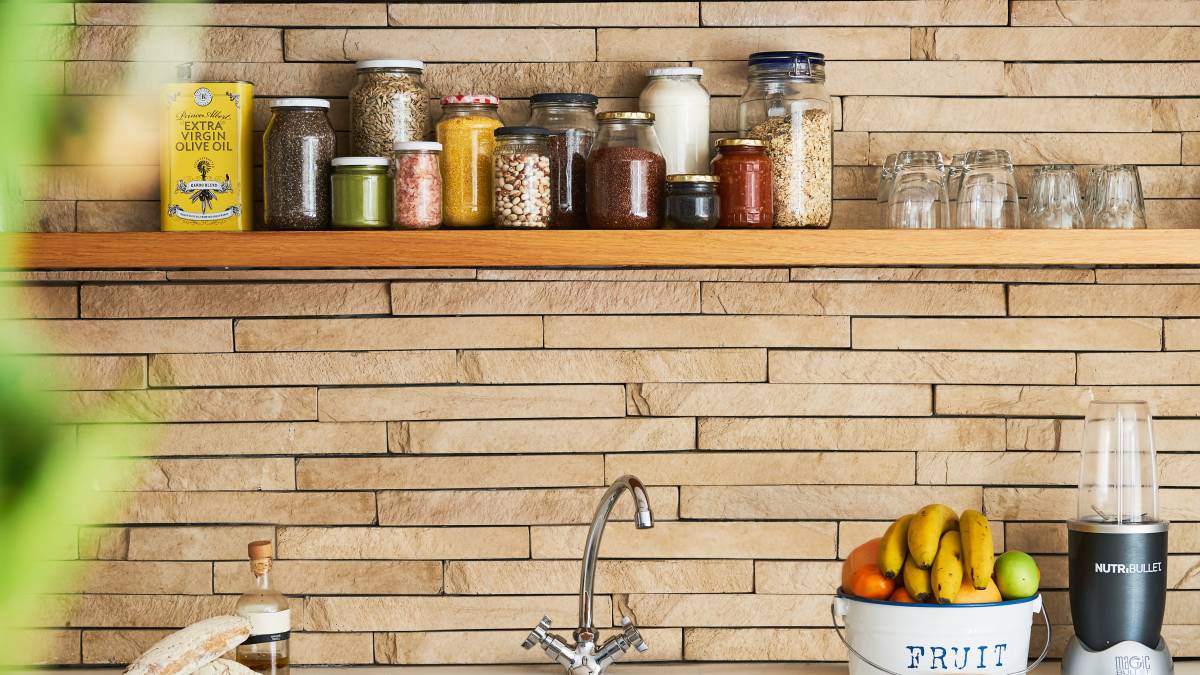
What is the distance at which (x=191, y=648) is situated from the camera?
4.01 feet

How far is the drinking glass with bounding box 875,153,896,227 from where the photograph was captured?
1.64 meters

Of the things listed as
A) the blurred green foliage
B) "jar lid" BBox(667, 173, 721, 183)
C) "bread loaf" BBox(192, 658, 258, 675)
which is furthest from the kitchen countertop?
the blurred green foliage

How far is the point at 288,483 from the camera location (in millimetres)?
1754

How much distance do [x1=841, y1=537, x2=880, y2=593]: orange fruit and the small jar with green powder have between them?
82 centimetres

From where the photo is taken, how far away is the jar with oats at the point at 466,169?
1562mm

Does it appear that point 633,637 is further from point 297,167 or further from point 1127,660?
point 297,167

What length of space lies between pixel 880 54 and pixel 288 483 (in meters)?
1.14

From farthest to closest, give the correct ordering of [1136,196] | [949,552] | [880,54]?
1. [880,54]
2. [1136,196]
3. [949,552]

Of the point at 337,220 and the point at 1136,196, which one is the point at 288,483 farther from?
the point at 1136,196

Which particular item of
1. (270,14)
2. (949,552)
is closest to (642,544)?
(949,552)

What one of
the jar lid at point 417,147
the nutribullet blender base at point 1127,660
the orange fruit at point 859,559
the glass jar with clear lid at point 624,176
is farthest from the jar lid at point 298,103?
the nutribullet blender base at point 1127,660

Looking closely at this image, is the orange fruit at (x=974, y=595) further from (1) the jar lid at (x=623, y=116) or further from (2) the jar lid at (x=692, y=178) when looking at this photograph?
(1) the jar lid at (x=623, y=116)

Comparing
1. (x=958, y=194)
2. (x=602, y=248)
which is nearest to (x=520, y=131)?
(x=602, y=248)

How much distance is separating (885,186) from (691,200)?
13.1 inches
